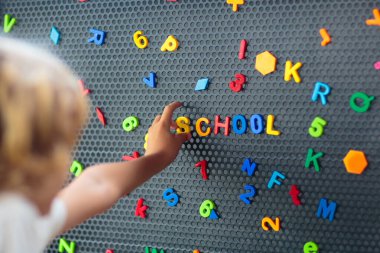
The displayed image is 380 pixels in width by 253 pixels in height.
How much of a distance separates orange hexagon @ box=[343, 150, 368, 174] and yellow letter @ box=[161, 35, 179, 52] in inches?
12.7

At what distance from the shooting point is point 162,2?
1048 mm

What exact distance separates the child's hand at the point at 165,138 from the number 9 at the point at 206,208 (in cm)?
10

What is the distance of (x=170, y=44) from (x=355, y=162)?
1.14ft

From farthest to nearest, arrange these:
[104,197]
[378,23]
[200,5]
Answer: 1. [200,5]
2. [378,23]
3. [104,197]

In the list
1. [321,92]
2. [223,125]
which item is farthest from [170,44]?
[321,92]

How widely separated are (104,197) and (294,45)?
14.8 inches

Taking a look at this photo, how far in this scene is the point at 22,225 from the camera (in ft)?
2.13

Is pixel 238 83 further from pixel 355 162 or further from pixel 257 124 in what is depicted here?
pixel 355 162

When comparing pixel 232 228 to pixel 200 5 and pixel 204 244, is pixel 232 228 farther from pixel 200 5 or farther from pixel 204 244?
pixel 200 5

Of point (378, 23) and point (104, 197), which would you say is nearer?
point (104, 197)

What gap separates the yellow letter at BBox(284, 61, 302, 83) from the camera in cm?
95

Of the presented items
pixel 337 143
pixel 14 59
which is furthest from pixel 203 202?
pixel 14 59

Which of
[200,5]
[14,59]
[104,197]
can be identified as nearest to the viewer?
[14,59]

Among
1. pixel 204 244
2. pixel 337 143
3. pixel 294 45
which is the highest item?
pixel 294 45
